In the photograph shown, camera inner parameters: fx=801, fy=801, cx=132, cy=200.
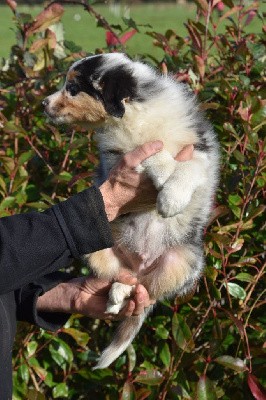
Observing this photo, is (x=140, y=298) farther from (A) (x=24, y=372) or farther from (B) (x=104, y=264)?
(A) (x=24, y=372)

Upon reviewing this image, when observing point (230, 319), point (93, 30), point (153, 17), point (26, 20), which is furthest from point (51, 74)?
point (153, 17)

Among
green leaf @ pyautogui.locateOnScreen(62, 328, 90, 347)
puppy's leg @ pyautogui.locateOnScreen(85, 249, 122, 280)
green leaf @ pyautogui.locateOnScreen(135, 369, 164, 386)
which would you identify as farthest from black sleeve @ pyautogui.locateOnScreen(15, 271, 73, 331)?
green leaf @ pyautogui.locateOnScreen(135, 369, 164, 386)

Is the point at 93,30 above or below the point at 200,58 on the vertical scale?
below

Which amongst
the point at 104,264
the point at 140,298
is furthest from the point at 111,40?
the point at 140,298

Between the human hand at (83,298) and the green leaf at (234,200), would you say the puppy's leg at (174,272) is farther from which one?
the green leaf at (234,200)

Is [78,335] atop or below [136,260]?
below

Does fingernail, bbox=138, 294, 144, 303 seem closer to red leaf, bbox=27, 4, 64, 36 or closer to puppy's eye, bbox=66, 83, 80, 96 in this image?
puppy's eye, bbox=66, 83, 80, 96

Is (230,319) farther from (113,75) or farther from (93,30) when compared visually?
(93,30)
